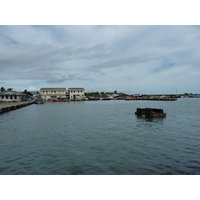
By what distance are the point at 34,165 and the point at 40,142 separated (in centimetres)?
510

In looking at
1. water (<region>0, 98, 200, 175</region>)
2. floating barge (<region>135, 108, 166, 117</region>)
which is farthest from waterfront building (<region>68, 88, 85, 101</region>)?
water (<region>0, 98, 200, 175</region>)

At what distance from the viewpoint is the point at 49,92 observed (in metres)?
126

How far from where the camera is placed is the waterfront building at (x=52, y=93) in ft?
409

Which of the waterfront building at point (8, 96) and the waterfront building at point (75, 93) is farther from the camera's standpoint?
the waterfront building at point (75, 93)

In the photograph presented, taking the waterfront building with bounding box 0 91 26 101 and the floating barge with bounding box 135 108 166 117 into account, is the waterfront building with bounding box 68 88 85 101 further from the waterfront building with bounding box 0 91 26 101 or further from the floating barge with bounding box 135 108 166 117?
the floating barge with bounding box 135 108 166 117

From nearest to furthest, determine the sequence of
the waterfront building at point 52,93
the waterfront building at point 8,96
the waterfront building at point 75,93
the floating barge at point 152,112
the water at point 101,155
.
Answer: the water at point 101,155, the floating barge at point 152,112, the waterfront building at point 8,96, the waterfront building at point 52,93, the waterfront building at point 75,93

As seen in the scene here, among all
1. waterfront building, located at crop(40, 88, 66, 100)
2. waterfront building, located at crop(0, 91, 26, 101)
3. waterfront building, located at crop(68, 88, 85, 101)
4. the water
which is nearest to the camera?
the water

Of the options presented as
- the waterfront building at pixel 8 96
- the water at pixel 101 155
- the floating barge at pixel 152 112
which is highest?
the waterfront building at pixel 8 96

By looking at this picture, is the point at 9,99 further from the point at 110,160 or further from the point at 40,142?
the point at 110,160

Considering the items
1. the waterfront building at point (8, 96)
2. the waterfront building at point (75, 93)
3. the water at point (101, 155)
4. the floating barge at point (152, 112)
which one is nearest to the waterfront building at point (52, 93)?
the waterfront building at point (75, 93)

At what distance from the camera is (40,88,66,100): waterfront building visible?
12461cm

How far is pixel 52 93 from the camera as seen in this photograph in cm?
12606

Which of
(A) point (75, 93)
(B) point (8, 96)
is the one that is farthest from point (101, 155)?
(A) point (75, 93)

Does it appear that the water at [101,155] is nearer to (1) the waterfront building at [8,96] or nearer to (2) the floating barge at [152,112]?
(2) the floating barge at [152,112]
